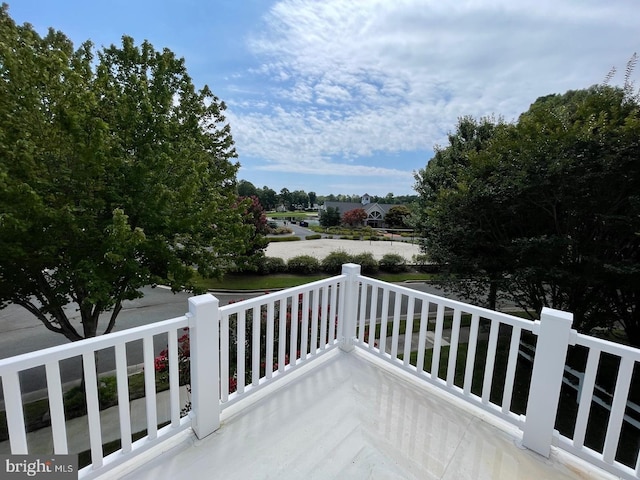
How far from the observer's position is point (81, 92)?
4285 mm

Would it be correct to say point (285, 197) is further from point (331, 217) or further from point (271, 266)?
point (271, 266)

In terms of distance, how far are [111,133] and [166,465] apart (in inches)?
217

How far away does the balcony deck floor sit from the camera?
191 cm

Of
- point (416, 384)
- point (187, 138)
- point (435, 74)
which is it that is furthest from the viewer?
point (435, 74)

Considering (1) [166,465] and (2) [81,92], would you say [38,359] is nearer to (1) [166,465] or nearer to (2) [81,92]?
(1) [166,465]

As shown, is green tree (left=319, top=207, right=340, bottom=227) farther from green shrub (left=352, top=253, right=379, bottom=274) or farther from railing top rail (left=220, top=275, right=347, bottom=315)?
railing top rail (left=220, top=275, right=347, bottom=315)

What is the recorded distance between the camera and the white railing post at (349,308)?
3.29 meters

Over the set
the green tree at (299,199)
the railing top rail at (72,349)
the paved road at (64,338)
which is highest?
the green tree at (299,199)

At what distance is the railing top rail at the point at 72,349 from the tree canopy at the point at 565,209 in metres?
5.83

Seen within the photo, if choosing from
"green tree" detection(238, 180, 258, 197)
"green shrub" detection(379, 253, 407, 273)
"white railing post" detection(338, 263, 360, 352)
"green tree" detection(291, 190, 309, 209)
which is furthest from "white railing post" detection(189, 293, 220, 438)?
"green tree" detection(291, 190, 309, 209)

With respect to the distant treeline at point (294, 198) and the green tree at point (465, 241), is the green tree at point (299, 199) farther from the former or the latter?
the green tree at point (465, 241)

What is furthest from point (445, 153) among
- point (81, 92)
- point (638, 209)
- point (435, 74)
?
point (81, 92)

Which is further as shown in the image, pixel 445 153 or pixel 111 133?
pixel 445 153

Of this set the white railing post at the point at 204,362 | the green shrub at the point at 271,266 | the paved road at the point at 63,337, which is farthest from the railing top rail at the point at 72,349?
the green shrub at the point at 271,266
